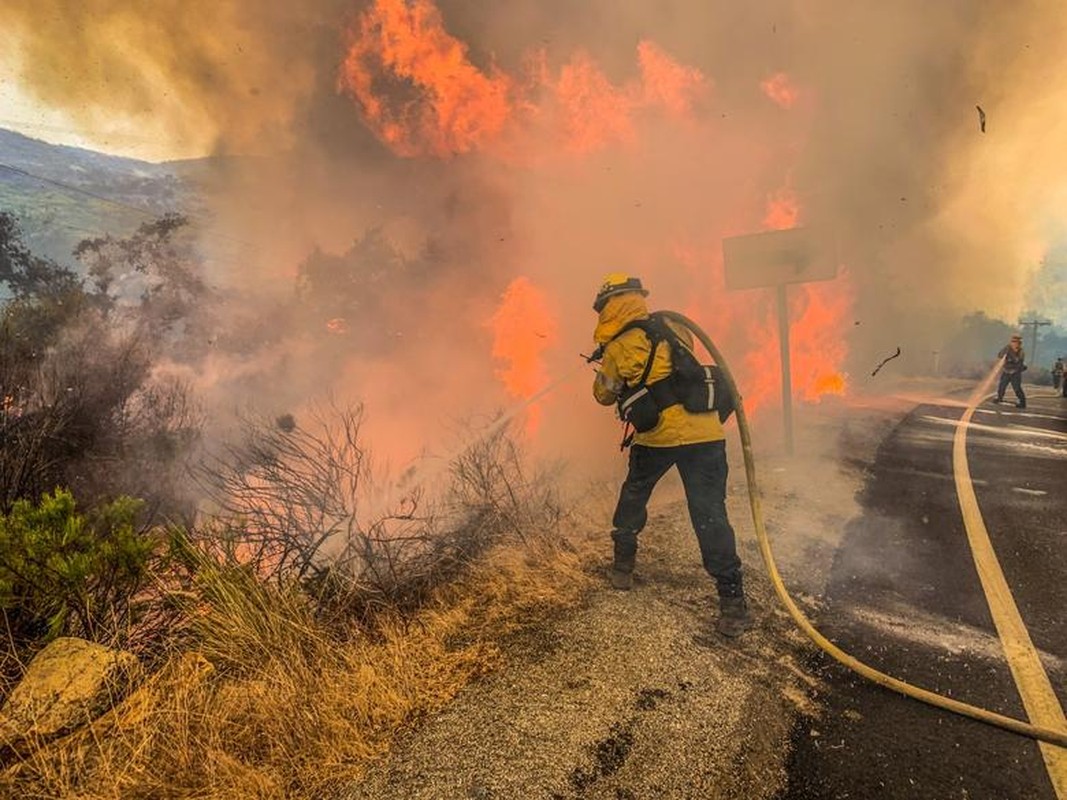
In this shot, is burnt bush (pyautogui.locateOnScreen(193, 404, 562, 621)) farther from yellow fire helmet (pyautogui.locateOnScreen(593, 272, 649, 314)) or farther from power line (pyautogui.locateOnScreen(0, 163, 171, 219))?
power line (pyautogui.locateOnScreen(0, 163, 171, 219))

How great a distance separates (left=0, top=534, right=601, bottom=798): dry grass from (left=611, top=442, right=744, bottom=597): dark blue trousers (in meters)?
0.82

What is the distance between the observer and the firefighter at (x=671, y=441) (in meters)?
3.37

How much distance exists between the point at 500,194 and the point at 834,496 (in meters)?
10.6

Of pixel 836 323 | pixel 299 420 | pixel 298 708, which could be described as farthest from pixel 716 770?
pixel 836 323

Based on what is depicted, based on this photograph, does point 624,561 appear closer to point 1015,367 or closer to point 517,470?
point 517,470

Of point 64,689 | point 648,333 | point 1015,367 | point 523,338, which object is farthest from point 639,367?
point 1015,367

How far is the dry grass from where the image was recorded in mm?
2068

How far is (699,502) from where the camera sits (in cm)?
350

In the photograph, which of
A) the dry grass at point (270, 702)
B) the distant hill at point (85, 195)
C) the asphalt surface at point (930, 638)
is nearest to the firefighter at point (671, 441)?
the asphalt surface at point (930, 638)

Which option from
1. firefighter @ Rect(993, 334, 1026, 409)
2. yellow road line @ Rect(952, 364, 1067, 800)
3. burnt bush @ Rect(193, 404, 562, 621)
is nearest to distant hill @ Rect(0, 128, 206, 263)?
burnt bush @ Rect(193, 404, 562, 621)

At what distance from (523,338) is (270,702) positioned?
31.5 ft

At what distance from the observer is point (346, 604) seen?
324 centimetres

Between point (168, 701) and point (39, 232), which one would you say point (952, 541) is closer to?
point (168, 701)

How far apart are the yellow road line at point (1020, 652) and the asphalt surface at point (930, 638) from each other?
0.12 feet
